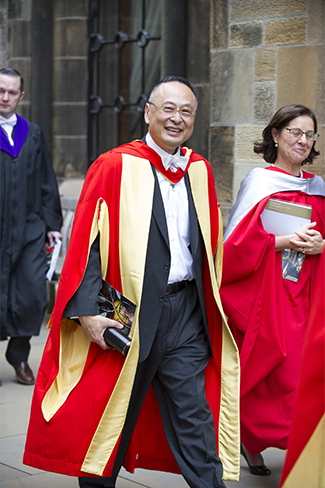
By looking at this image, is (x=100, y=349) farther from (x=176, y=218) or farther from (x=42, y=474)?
(x=42, y=474)

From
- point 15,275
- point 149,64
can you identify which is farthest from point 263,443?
point 149,64

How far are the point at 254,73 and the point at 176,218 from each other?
9.28ft

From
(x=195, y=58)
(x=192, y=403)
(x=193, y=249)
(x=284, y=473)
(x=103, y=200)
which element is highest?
(x=195, y=58)

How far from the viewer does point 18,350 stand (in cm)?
519

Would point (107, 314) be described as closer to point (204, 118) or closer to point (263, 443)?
point (263, 443)

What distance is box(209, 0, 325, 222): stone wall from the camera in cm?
521

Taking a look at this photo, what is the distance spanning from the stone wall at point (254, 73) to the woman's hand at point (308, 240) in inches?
63.9

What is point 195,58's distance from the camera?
22.8 ft

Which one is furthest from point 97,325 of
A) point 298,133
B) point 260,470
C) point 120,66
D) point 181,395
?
point 120,66

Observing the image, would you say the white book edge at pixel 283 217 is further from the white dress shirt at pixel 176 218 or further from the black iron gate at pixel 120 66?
the black iron gate at pixel 120 66

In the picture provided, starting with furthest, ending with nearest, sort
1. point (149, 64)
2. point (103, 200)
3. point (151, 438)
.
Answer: point (149, 64) → point (151, 438) → point (103, 200)

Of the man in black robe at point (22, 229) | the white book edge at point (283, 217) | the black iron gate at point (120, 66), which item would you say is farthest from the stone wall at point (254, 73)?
the black iron gate at point (120, 66)

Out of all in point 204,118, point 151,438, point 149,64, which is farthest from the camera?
point 149,64

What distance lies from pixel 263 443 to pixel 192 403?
77cm
